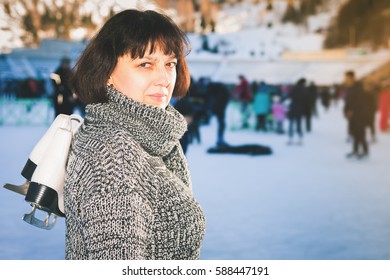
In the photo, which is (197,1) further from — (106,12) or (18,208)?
(18,208)

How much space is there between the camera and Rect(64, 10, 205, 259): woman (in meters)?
0.76

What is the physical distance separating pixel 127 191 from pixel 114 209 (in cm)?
3

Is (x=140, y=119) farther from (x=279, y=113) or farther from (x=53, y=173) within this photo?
(x=279, y=113)

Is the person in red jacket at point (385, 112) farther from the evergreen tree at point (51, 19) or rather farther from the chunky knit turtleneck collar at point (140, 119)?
the chunky knit turtleneck collar at point (140, 119)

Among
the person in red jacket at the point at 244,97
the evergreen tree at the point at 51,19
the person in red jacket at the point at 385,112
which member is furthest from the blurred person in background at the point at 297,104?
the evergreen tree at the point at 51,19


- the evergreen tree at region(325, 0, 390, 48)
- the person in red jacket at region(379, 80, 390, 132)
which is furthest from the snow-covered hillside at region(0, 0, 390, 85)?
the person in red jacket at region(379, 80, 390, 132)

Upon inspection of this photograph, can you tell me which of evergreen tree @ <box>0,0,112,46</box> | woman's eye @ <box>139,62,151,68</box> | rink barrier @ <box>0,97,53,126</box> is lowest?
rink barrier @ <box>0,97,53,126</box>

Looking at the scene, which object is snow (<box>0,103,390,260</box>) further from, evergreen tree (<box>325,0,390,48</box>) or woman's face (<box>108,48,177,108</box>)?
evergreen tree (<box>325,0,390,48</box>)

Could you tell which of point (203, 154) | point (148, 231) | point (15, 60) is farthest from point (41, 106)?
point (148, 231)

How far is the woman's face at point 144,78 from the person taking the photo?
878mm

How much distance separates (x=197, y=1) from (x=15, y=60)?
187 inches

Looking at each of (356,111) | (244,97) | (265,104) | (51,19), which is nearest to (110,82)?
(356,111)

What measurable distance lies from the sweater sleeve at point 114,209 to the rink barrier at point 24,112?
26.7ft

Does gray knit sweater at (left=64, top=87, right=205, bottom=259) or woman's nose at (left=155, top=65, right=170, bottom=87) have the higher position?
woman's nose at (left=155, top=65, right=170, bottom=87)
